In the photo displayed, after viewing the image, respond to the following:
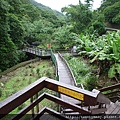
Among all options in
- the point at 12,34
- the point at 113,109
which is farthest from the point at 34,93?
the point at 12,34

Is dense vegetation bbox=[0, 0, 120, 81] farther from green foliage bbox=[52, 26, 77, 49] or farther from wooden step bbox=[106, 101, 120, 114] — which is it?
wooden step bbox=[106, 101, 120, 114]

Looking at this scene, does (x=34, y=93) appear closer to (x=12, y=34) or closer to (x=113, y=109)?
(x=113, y=109)

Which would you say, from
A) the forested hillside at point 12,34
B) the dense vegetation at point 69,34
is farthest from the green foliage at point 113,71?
the forested hillside at point 12,34

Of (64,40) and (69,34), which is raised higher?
(69,34)

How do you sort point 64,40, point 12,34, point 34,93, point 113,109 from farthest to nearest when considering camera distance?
point 64,40, point 12,34, point 113,109, point 34,93

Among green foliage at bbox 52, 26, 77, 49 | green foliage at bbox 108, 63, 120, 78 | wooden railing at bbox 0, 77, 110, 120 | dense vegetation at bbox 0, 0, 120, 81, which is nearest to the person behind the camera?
wooden railing at bbox 0, 77, 110, 120

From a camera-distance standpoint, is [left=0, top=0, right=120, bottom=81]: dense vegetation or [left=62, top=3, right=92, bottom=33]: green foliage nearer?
[left=0, top=0, right=120, bottom=81]: dense vegetation

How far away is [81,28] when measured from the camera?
1783cm

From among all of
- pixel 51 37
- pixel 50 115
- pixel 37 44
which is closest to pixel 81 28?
pixel 51 37

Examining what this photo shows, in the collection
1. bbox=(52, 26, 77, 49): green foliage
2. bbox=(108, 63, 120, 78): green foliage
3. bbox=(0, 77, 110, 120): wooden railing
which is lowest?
bbox=(108, 63, 120, 78): green foliage

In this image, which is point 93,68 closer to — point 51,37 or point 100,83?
point 100,83

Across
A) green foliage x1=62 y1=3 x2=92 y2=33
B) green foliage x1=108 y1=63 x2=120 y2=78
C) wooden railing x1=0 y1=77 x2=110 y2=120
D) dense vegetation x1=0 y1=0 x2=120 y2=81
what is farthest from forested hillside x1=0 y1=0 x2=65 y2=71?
wooden railing x1=0 y1=77 x2=110 y2=120

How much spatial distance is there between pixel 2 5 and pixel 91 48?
23.9 ft

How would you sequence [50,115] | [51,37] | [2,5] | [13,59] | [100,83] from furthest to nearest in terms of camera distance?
1. [51,37]
2. [13,59]
3. [2,5]
4. [100,83]
5. [50,115]
